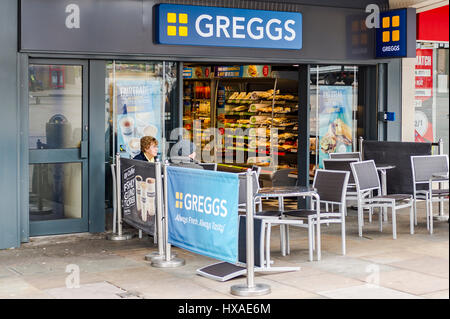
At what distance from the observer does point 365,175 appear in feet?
30.6

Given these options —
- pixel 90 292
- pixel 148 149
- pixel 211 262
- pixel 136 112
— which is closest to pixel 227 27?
pixel 136 112

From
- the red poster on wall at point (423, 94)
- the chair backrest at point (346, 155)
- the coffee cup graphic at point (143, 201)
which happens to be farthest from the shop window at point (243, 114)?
the coffee cup graphic at point (143, 201)

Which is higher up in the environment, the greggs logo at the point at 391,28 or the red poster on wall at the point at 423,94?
the greggs logo at the point at 391,28

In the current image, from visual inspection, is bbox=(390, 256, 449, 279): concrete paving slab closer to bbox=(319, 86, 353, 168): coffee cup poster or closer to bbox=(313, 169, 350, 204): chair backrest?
bbox=(313, 169, 350, 204): chair backrest

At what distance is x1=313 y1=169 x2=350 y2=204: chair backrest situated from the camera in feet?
25.9

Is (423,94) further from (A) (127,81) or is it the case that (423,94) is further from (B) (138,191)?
(B) (138,191)

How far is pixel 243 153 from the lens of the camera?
43.6 feet

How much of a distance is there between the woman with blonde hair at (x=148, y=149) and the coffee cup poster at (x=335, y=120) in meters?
3.61

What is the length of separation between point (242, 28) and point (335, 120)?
2.58m

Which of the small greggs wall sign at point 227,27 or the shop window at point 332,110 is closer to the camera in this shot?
→ the small greggs wall sign at point 227,27

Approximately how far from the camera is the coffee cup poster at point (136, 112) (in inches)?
379

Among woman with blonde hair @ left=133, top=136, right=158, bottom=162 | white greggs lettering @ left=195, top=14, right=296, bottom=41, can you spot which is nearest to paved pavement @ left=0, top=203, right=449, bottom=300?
woman with blonde hair @ left=133, top=136, right=158, bottom=162

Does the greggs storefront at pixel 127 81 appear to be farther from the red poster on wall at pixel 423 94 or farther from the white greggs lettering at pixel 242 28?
the red poster on wall at pixel 423 94
